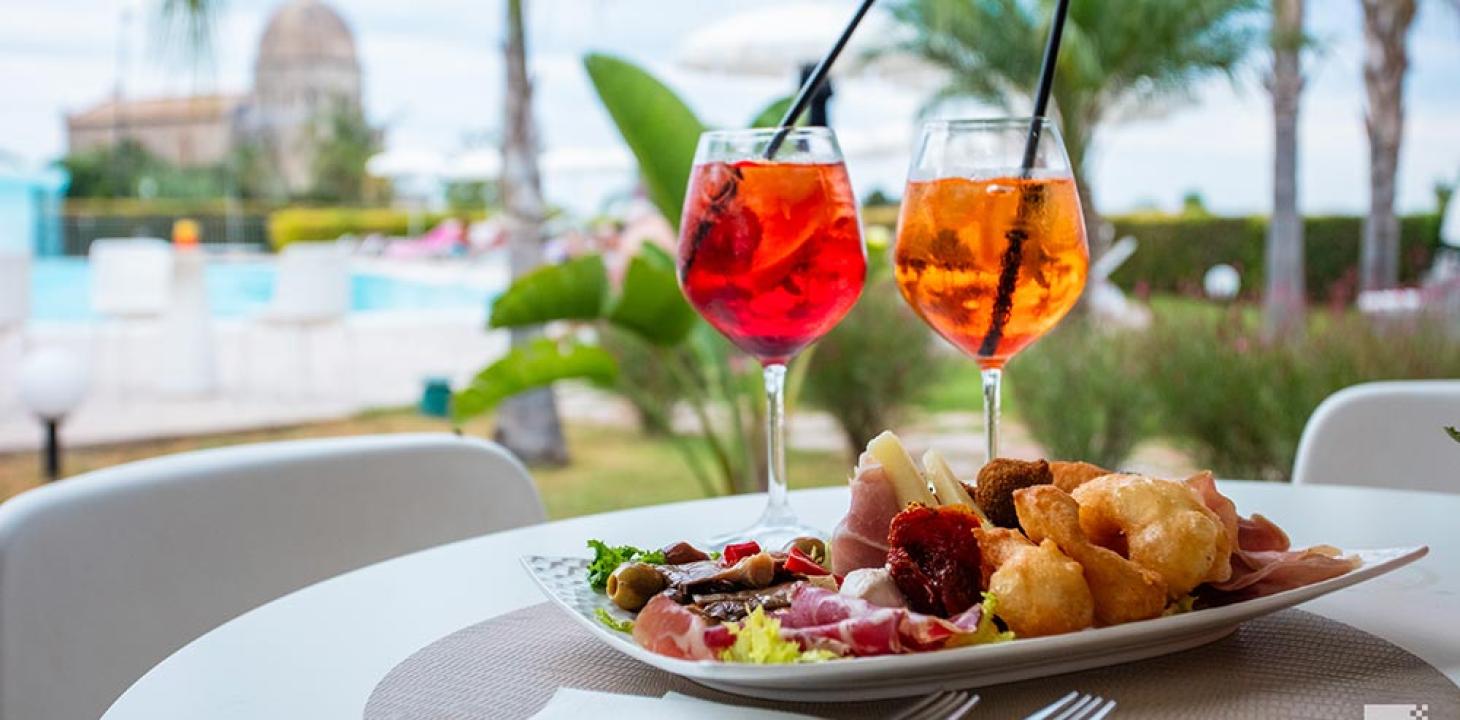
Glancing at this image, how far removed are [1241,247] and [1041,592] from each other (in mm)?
14744

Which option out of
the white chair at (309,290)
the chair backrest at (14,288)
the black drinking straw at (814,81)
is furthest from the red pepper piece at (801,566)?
the white chair at (309,290)

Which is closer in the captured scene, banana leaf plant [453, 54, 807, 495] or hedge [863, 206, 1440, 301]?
banana leaf plant [453, 54, 807, 495]

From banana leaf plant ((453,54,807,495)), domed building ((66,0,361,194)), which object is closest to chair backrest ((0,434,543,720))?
banana leaf plant ((453,54,807,495))

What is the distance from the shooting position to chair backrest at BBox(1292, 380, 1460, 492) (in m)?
1.66

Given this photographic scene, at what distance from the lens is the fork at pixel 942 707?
612mm

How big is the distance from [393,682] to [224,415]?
855 centimetres

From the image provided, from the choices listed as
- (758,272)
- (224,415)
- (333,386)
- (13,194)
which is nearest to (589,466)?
(224,415)

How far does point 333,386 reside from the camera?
10.0 metres

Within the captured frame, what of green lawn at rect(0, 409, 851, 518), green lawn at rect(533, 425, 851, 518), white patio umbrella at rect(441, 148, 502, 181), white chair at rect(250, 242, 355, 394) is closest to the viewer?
green lawn at rect(533, 425, 851, 518)

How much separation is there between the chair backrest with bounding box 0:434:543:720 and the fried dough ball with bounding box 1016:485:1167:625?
83 cm

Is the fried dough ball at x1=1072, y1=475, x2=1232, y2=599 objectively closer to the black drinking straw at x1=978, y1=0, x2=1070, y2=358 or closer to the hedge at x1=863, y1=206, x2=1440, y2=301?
the black drinking straw at x1=978, y1=0, x2=1070, y2=358

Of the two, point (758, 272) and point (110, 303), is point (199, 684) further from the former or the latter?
point (110, 303)

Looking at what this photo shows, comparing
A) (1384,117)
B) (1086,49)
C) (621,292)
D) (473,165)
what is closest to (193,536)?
(621,292)

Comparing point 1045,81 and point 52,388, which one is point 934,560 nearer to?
point 1045,81
